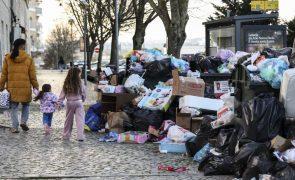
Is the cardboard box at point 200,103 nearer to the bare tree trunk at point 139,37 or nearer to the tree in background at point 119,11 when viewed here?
the bare tree trunk at point 139,37

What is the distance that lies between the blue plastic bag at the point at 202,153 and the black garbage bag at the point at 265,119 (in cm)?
117

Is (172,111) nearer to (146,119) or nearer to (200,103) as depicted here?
(146,119)

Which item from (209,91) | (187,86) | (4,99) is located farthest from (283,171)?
(4,99)

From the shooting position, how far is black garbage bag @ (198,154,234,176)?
7000 millimetres

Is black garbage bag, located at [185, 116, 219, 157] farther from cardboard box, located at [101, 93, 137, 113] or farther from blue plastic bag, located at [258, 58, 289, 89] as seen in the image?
cardboard box, located at [101, 93, 137, 113]

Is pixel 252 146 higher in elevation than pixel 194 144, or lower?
higher

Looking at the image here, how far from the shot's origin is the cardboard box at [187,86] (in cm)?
1022

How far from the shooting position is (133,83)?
11.8m

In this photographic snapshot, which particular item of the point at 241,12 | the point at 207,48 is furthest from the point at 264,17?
the point at 241,12

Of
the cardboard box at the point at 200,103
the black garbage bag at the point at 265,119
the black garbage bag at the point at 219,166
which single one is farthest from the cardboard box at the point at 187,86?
the black garbage bag at the point at 265,119

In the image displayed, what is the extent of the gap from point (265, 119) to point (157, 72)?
5.35 m

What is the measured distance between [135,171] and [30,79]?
4391mm

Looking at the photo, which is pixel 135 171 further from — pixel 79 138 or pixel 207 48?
pixel 207 48

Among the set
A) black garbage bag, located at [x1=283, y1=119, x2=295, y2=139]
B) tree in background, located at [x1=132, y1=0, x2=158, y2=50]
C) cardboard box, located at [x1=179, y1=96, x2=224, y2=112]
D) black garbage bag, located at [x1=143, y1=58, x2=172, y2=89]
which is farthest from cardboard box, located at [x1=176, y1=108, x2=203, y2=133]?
tree in background, located at [x1=132, y1=0, x2=158, y2=50]
